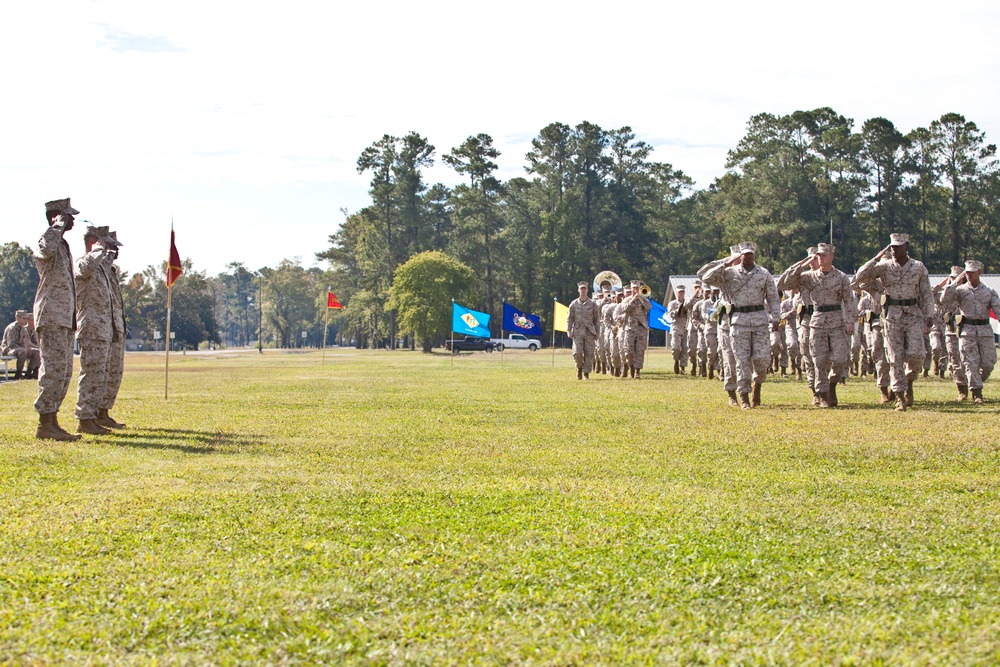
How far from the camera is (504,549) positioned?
534 cm

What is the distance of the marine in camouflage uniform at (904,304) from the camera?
14.3 meters

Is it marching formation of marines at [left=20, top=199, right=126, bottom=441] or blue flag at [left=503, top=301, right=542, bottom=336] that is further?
blue flag at [left=503, top=301, right=542, bottom=336]

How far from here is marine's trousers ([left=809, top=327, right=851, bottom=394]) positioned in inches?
583

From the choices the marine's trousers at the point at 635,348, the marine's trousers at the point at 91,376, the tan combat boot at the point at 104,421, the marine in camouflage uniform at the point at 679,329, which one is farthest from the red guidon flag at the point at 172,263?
the marine in camouflage uniform at the point at 679,329

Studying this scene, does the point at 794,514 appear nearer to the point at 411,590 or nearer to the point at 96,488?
the point at 411,590

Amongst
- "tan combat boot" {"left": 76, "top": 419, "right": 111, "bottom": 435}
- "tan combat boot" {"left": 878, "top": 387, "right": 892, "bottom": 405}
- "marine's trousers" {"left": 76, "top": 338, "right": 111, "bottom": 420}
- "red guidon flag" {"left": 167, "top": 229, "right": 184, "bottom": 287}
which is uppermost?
"red guidon flag" {"left": 167, "top": 229, "right": 184, "bottom": 287}

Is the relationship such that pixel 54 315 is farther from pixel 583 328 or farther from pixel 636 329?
pixel 636 329

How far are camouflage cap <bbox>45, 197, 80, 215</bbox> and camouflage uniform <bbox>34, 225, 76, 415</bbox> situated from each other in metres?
0.24

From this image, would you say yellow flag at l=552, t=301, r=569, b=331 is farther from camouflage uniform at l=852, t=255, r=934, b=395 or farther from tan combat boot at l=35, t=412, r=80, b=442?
tan combat boot at l=35, t=412, r=80, b=442

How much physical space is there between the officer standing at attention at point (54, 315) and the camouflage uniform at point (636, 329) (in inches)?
679

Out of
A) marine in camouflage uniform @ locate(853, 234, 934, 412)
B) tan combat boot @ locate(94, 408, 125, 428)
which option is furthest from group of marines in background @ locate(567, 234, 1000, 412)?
tan combat boot @ locate(94, 408, 125, 428)

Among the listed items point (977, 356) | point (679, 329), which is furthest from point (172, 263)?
point (679, 329)

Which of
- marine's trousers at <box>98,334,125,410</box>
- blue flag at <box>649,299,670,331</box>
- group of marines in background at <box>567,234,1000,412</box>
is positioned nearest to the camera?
marine's trousers at <box>98,334,125,410</box>

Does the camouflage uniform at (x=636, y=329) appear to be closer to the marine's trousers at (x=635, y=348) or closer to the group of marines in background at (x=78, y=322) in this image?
the marine's trousers at (x=635, y=348)
